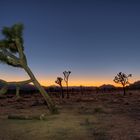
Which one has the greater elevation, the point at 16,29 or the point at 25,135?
the point at 16,29

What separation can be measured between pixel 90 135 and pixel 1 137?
3.71 m

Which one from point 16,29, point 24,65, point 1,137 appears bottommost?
point 1,137

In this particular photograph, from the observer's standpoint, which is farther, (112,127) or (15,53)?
(15,53)

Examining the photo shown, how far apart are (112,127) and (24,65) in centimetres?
793

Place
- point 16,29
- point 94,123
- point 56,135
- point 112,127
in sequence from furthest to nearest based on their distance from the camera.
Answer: point 16,29, point 94,123, point 112,127, point 56,135

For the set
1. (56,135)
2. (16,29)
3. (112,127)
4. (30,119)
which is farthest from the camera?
(16,29)

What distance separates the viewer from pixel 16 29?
675 inches

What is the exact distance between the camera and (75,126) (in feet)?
41.4

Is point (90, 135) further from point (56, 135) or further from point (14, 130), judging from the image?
point (14, 130)

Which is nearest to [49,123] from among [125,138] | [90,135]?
[90,135]

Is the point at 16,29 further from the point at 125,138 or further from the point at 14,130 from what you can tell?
the point at 125,138

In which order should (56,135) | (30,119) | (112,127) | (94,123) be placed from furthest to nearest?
(30,119) < (94,123) < (112,127) < (56,135)

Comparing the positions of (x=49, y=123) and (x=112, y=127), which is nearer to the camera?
(x=112, y=127)

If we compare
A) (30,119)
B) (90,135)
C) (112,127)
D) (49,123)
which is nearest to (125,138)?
(90,135)
